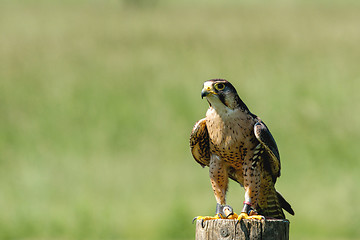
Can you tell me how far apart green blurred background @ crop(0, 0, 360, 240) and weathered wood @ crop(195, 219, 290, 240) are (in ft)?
24.7

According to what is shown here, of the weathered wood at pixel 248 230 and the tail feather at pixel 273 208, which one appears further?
the tail feather at pixel 273 208

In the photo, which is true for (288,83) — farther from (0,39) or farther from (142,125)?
(0,39)

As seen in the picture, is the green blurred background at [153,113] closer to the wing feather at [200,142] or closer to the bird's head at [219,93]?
the wing feather at [200,142]

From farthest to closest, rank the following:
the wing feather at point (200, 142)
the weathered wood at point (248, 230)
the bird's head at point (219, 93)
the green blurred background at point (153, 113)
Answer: the green blurred background at point (153, 113), the wing feather at point (200, 142), the bird's head at point (219, 93), the weathered wood at point (248, 230)

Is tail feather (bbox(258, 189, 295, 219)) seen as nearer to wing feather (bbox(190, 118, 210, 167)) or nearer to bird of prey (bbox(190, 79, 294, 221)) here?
bird of prey (bbox(190, 79, 294, 221))

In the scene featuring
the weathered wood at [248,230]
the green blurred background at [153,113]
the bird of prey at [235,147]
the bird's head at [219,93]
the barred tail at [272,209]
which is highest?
the green blurred background at [153,113]

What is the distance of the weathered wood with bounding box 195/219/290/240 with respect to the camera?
4.08 m

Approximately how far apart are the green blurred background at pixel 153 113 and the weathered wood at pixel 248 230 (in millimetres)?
7524

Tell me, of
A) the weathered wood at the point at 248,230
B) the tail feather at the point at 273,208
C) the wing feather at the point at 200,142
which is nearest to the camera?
the weathered wood at the point at 248,230

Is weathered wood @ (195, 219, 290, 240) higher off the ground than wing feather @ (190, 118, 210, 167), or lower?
lower

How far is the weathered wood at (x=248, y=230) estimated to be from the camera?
4.08 meters

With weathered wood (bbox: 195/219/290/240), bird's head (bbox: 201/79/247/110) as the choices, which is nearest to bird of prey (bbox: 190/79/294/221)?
bird's head (bbox: 201/79/247/110)

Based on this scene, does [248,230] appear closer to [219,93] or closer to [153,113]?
[219,93]

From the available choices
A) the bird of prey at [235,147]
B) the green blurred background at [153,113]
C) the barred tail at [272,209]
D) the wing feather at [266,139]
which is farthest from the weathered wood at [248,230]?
the green blurred background at [153,113]
